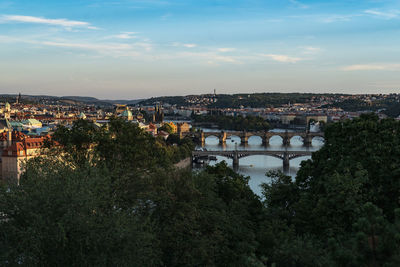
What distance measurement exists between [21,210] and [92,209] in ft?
3.57

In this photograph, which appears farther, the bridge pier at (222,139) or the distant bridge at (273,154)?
the bridge pier at (222,139)

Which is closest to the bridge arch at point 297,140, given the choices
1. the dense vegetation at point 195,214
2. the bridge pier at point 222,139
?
the bridge pier at point 222,139

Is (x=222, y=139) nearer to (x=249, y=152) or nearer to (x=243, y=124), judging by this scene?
(x=249, y=152)

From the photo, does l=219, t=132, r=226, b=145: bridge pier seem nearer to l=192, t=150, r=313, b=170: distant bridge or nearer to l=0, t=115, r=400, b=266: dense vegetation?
l=192, t=150, r=313, b=170: distant bridge

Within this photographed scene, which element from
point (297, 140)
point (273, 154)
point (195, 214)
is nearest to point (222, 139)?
point (297, 140)

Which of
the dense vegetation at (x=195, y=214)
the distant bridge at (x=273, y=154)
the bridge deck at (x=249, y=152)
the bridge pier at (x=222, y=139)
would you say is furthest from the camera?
the bridge pier at (x=222, y=139)

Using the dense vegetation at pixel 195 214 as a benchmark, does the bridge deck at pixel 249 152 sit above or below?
below

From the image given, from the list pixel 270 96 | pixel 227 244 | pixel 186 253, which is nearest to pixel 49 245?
pixel 186 253

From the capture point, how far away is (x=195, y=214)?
970cm

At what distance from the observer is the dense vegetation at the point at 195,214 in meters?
7.33

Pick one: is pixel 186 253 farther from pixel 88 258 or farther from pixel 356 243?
pixel 356 243

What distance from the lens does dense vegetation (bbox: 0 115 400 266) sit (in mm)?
7332

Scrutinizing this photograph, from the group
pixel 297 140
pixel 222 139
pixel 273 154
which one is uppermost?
pixel 273 154

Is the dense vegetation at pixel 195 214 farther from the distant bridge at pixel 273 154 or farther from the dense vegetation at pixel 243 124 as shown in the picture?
the dense vegetation at pixel 243 124
